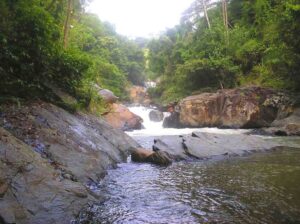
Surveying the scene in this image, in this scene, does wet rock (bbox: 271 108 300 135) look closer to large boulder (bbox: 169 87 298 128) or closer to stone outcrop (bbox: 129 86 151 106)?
large boulder (bbox: 169 87 298 128)

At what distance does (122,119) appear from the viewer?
2123 cm

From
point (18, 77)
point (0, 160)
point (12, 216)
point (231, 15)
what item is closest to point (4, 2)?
point (18, 77)

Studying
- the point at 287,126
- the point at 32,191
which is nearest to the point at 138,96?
the point at 287,126

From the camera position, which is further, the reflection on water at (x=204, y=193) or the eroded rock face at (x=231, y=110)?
the eroded rock face at (x=231, y=110)

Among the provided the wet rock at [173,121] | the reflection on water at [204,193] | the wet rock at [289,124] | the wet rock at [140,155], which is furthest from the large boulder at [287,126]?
the wet rock at [140,155]

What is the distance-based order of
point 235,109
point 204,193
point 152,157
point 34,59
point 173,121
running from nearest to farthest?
1. point 204,193
2. point 34,59
3. point 152,157
4. point 235,109
5. point 173,121

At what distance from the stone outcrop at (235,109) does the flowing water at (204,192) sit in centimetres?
972

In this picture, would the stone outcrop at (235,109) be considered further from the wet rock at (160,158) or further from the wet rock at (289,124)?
the wet rock at (160,158)

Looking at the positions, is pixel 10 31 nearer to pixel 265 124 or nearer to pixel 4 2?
pixel 4 2

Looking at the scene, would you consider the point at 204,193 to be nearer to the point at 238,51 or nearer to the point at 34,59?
the point at 34,59

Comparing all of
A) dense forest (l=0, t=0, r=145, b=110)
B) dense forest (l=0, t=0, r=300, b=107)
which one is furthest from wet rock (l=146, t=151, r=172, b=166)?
dense forest (l=0, t=0, r=300, b=107)

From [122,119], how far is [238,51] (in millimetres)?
12085

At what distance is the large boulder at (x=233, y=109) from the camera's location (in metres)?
19.6

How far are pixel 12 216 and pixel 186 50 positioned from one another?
28.5m
